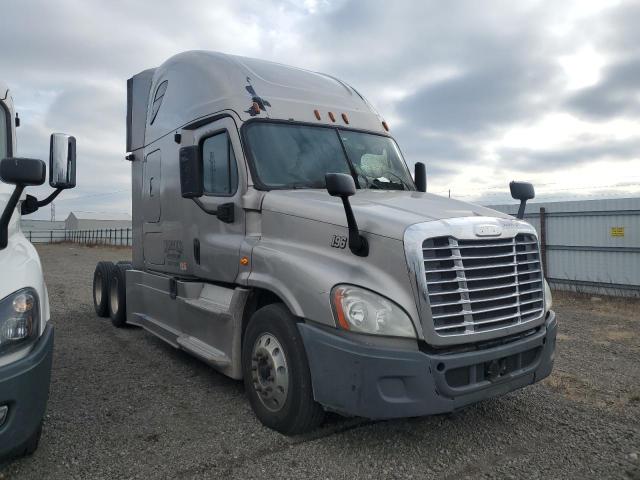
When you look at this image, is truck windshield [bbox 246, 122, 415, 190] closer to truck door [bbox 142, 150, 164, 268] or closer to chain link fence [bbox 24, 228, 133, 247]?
truck door [bbox 142, 150, 164, 268]

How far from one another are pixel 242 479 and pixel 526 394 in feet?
9.33

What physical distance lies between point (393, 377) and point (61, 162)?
2730 millimetres

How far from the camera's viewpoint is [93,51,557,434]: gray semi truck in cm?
330

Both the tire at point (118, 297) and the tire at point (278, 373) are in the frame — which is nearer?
the tire at point (278, 373)

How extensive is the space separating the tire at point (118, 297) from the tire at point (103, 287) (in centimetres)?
14

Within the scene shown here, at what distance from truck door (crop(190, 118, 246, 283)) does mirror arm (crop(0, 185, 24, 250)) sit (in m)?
1.72

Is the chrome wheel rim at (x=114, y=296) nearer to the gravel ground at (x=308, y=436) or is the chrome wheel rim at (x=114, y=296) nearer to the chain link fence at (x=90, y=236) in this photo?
the gravel ground at (x=308, y=436)

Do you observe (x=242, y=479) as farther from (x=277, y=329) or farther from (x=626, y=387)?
(x=626, y=387)

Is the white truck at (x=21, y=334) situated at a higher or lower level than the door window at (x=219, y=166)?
lower

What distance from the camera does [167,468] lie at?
3.36m

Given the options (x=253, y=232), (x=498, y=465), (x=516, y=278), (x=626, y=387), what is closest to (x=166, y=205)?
(x=253, y=232)

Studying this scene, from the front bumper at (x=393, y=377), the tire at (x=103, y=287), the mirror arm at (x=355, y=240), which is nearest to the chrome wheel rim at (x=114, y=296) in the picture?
the tire at (x=103, y=287)

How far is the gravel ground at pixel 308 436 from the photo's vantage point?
336 centimetres

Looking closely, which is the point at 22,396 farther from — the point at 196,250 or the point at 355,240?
the point at 196,250
